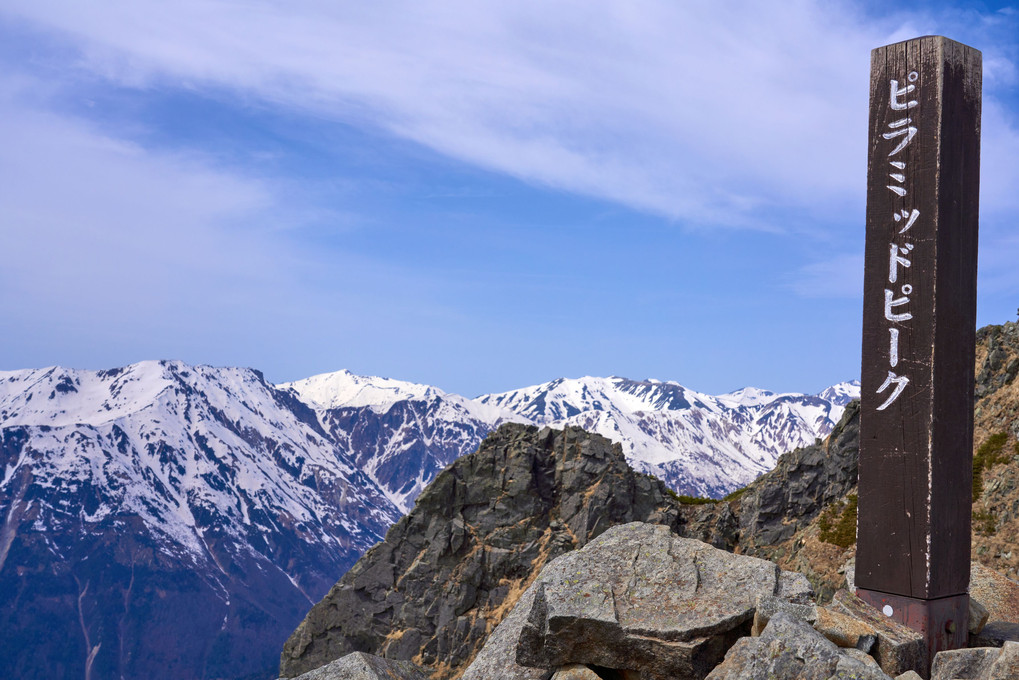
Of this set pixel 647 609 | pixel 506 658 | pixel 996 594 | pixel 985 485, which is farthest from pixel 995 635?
pixel 985 485

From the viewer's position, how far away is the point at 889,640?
12.4m

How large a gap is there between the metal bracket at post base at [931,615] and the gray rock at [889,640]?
141 mm

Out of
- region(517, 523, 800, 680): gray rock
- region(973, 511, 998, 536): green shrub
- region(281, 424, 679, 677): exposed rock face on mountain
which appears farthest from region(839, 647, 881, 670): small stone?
region(281, 424, 679, 677): exposed rock face on mountain

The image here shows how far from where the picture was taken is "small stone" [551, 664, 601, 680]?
12836mm

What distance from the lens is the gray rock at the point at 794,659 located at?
1045cm

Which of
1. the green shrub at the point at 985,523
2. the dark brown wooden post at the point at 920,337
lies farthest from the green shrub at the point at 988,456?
the dark brown wooden post at the point at 920,337

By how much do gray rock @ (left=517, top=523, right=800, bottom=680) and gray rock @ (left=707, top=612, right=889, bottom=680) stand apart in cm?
120

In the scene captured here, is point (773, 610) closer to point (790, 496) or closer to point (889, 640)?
point (889, 640)

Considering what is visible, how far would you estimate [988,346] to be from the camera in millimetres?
50625

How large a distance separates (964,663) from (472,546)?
185 feet

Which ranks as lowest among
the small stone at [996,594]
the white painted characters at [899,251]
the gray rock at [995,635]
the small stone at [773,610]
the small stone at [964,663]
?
the small stone at [964,663]

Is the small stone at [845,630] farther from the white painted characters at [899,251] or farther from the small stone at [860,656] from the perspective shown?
the white painted characters at [899,251]

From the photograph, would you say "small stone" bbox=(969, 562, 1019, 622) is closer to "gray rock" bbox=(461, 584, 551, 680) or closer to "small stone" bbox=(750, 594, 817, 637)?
"small stone" bbox=(750, 594, 817, 637)

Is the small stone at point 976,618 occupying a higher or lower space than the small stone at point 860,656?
higher
